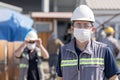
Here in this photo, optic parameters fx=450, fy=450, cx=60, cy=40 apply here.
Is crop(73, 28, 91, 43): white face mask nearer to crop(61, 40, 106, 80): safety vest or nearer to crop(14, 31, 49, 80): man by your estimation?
crop(61, 40, 106, 80): safety vest

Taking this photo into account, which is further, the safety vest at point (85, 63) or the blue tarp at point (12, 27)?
the blue tarp at point (12, 27)

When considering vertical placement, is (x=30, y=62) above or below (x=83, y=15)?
below

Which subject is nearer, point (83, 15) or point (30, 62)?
point (83, 15)

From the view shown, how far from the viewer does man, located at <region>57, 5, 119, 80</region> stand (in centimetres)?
450

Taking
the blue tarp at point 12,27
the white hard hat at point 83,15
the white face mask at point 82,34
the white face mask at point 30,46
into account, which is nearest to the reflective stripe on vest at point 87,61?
the white face mask at point 82,34

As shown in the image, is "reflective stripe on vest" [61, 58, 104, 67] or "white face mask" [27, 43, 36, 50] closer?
"reflective stripe on vest" [61, 58, 104, 67]

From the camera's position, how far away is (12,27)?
15.4 m

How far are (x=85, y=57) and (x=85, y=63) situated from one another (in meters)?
0.06

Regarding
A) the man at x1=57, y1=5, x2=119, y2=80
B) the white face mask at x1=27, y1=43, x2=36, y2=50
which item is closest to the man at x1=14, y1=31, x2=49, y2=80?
the white face mask at x1=27, y1=43, x2=36, y2=50

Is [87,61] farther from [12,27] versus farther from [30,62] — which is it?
[12,27]

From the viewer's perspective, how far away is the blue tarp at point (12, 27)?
14.9 meters

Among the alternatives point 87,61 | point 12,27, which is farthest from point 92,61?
point 12,27

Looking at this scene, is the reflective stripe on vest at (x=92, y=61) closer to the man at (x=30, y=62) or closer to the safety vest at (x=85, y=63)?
the safety vest at (x=85, y=63)

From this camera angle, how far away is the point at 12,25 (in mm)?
15406
